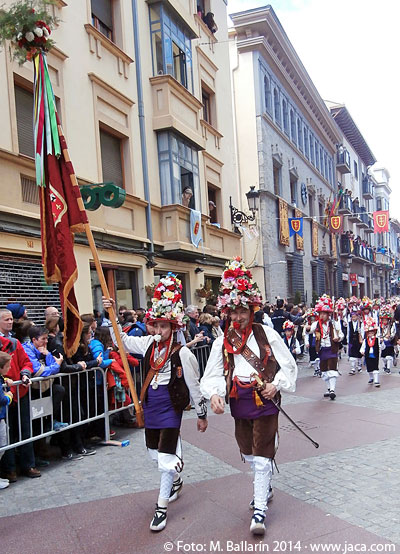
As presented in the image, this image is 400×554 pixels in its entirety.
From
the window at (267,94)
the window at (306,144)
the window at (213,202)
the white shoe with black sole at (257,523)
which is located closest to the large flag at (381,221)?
the window at (306,144)

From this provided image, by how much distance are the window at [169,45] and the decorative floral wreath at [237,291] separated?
10869 mm

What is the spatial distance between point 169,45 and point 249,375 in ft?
40.2

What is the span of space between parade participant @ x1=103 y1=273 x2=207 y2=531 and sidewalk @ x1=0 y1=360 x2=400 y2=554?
0.41 meters

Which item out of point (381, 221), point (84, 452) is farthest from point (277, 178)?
point (84, 452)

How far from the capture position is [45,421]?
5898mm

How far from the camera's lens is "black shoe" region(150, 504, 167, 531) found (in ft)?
13.3

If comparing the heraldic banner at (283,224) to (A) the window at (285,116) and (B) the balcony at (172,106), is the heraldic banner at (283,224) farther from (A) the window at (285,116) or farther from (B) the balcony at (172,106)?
(B) the balcony at (172,106)

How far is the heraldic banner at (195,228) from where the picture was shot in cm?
1402

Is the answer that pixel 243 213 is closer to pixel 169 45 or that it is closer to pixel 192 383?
pixel 169 45

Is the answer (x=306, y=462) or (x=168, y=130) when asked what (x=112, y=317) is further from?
(x=168, y=130)

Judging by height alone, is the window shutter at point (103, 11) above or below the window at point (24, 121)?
above

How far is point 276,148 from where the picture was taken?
81.2 feet

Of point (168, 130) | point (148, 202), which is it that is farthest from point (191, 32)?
point (148, 202)

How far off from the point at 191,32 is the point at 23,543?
14.9 meters
